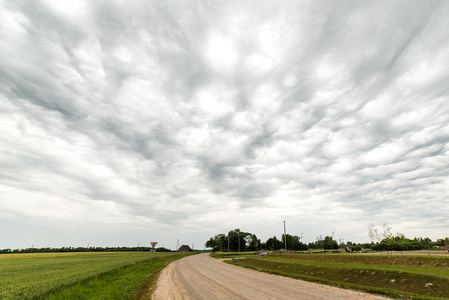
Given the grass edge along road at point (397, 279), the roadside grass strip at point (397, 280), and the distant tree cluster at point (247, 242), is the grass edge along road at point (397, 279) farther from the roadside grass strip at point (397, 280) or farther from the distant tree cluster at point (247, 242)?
the distant tree cluster at point (247, 242)

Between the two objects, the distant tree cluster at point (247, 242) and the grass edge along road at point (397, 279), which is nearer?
the grass edge along road at point (397, 279)

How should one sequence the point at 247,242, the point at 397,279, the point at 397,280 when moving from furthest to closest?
the point at 247,242 < the point at 397,279 < the point at 397,280

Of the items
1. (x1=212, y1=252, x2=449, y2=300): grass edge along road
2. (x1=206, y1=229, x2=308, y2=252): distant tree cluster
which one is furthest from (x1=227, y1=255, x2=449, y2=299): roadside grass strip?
(x1=206, y1=229, x2=308, y2=252): distant tree cluster

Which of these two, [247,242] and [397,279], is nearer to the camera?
[397,279]

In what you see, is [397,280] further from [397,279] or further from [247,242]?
[247,242]

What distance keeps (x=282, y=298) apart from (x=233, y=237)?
16117 cm

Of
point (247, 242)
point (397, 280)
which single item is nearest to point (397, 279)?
point (397, 280)

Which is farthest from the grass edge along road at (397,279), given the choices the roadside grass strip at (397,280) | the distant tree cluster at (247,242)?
the distant tree cluster at (247,242)

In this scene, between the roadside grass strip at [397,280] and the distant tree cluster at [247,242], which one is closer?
the roadside grass strip at [397,280]

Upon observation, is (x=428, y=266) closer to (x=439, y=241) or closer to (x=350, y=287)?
(x=350, y=287)

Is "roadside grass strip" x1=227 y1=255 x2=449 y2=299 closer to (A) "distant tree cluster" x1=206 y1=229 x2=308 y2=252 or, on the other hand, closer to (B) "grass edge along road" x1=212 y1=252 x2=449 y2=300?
(B) "grass edge along road" x1=212 y1=252 x2=449 y2=300

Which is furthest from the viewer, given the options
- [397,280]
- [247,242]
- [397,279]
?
[247,242]

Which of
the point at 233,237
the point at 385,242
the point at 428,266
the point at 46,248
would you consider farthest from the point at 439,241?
the point at 46,248

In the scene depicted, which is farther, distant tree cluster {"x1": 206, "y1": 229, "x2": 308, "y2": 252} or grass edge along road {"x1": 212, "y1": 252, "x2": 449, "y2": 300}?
distant tree cluster {"x1": 206, "y1": 229, "x2": 308, "y2": 252}
